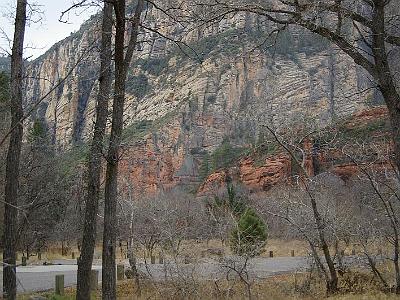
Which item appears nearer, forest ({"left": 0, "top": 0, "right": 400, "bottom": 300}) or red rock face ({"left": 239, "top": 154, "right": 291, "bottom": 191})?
forest ({"left": 0, "top": 0, "right": 400, "bottom": 300})

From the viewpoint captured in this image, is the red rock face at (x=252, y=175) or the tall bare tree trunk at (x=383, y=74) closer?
the tall bare tree trunk at (x=383, y=74)

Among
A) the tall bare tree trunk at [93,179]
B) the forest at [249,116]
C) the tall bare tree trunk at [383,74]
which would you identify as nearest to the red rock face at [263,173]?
the forest at [249,116]

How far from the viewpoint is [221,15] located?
319 inches

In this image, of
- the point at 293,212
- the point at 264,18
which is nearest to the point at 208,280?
the point at 293,212

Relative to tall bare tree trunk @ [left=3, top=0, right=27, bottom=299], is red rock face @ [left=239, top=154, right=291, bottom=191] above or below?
above

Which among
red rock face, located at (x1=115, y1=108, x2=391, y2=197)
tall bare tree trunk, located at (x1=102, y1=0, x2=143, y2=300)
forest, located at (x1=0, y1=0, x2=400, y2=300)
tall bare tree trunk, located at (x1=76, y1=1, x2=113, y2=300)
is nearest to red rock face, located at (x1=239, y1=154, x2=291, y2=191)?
red rock face, located at (x1=115, y1=108, x2=391, y2=197)

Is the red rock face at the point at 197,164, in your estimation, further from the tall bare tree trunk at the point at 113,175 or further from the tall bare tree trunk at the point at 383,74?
the tall bare tree trunk at the point at 113,175

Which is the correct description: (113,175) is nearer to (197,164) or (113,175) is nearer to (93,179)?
(93,179)

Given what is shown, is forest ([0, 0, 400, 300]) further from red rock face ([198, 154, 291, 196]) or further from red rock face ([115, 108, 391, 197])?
red rock face ([198, 154, 291, 196])

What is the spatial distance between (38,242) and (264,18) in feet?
103

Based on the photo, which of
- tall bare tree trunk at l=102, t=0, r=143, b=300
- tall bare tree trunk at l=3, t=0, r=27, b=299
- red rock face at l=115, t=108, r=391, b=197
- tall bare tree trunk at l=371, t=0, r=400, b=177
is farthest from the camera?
red rock face at l=115, t=108, r=391, b=197

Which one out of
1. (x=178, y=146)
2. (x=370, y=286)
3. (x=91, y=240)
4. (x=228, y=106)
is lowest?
(x=370, y=286)

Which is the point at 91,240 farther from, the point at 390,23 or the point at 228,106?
the point at 228,106

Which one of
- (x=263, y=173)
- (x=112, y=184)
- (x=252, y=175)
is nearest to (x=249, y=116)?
(x=112, y=184)
